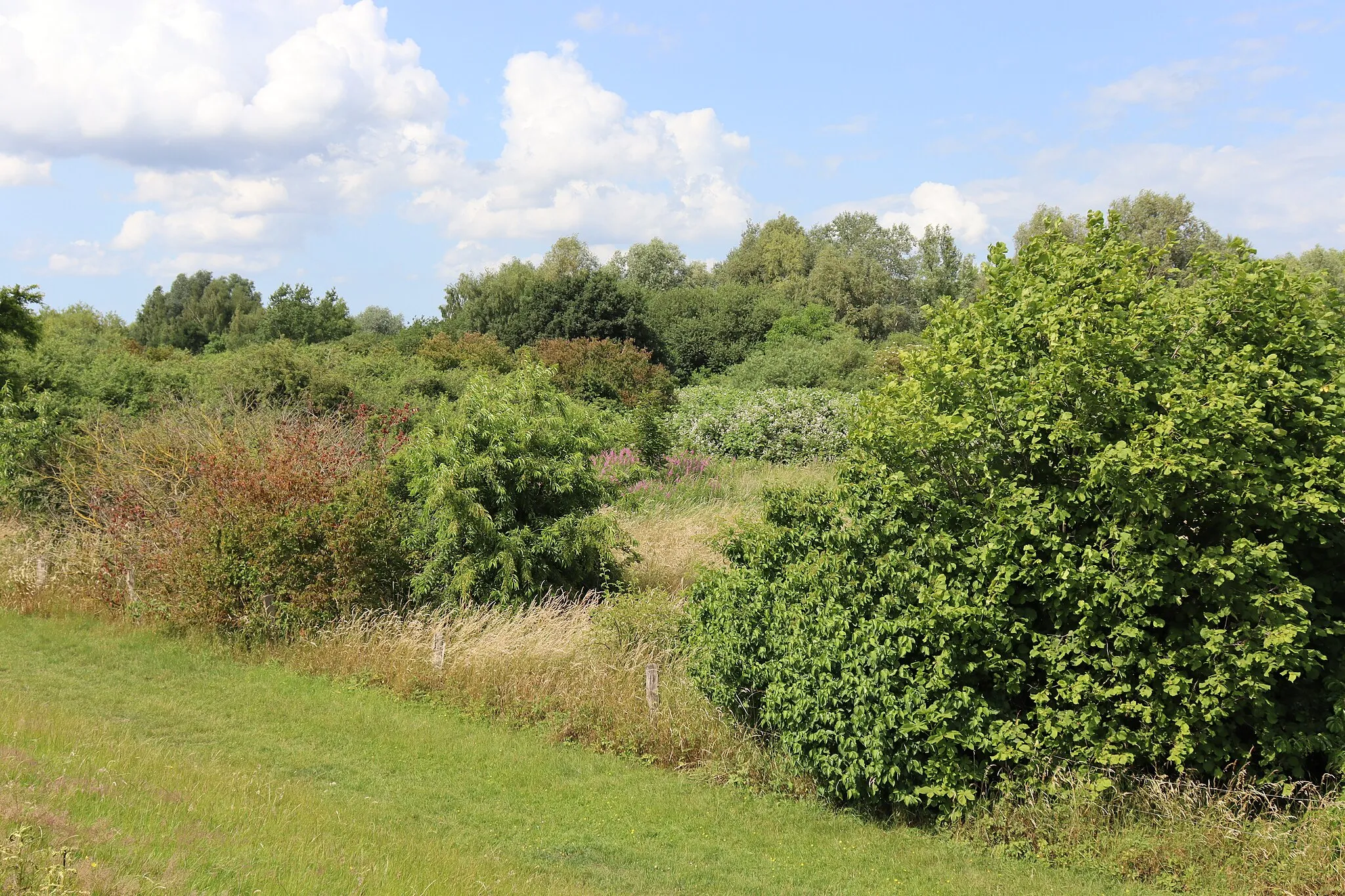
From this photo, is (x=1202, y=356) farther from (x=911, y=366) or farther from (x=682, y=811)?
(x=682, y=811)

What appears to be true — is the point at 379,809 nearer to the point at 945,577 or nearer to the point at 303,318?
the point at 945,577

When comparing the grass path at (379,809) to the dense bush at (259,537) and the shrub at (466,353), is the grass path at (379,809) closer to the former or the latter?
the dense bush at (259,537)

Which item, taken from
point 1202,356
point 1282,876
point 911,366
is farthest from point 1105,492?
point 1282,876

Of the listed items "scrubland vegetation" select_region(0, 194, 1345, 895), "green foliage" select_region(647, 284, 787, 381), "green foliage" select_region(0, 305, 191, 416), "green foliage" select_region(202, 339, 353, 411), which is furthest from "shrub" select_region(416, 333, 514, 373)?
"scrubland vegetation" select_region(0, 194, 1345, 895)

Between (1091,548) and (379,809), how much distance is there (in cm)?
624

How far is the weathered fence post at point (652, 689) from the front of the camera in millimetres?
9992

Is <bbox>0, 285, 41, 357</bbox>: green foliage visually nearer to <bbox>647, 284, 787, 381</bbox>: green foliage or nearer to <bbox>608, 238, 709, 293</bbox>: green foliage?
<bbox>647, 284, 787, 381</bbox>: green foliage

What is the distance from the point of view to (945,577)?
8148 mm

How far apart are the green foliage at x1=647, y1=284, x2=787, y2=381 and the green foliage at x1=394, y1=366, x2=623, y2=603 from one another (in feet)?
120

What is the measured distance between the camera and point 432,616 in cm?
1268

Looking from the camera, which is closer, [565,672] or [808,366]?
[565,672]

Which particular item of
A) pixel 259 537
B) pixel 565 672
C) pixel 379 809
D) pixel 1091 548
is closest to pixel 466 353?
pixel 259 537

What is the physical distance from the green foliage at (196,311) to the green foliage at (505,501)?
48589 mm

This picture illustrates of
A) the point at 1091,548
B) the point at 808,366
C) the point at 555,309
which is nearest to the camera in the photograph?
the point at 1091,548
